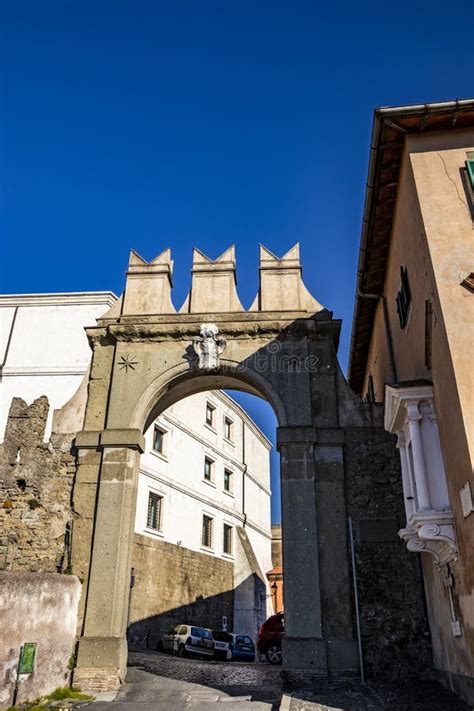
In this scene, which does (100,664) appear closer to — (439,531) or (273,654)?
(439,531)

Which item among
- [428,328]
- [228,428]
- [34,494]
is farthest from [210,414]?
[428,328]

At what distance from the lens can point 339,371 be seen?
41.6ft

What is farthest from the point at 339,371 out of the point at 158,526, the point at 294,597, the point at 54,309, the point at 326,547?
the point at 54,309

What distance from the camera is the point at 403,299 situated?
10.7m

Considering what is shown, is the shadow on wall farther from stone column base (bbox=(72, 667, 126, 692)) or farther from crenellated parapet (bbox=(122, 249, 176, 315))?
crenellated parapet (bbox=(122, 249, 176, 315))

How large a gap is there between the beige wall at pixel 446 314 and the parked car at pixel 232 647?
13502mm

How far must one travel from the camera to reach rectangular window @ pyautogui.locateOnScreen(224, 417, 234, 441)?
32.8 metres

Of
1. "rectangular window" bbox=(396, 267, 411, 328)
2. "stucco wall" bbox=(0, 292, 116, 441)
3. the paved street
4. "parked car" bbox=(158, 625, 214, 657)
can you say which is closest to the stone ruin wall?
the paved street

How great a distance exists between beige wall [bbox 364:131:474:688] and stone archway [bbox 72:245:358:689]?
2.01 metres

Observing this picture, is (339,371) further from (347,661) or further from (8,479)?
(8,479)

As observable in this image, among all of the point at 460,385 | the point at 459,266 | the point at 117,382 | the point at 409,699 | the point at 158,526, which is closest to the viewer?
the point at 460,385

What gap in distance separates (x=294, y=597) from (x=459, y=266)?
6484 millimetres

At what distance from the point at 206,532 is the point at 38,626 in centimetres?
1959

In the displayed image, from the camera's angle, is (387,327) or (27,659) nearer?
(27,659)
